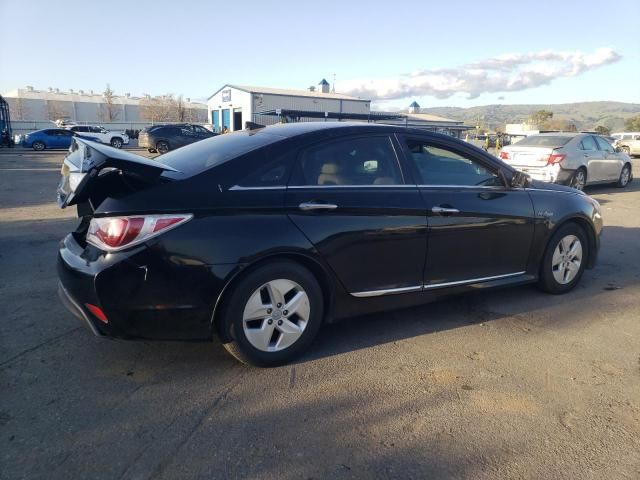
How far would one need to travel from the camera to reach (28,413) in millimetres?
2740

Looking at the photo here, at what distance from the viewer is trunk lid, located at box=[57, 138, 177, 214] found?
9.57 feet

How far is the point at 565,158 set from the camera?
37.2ft

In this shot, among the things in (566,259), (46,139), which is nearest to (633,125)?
(46,139)

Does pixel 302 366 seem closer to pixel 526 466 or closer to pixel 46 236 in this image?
pixel 526 466

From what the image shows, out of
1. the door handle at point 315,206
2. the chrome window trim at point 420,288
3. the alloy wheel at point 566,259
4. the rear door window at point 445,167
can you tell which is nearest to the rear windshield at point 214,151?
the door handle at point 315,206

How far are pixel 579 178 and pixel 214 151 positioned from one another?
1091 cm

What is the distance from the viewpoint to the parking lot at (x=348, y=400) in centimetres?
242

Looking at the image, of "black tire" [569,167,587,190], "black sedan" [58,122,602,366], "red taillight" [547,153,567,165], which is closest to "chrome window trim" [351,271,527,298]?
"black sedan" [58,122,602,366]

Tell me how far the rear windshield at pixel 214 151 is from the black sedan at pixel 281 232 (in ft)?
0.07

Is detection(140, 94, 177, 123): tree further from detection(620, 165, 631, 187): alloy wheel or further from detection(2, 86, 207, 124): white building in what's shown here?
detection(620, 165, 631, 187): alloy wheel

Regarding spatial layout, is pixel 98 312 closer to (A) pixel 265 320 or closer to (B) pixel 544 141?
(A) pixel 265 320

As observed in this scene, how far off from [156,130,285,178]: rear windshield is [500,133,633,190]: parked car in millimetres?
9246

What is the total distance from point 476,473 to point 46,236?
6.38 m

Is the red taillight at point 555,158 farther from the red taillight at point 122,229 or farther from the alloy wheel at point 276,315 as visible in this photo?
the red taillight at point 122,229
